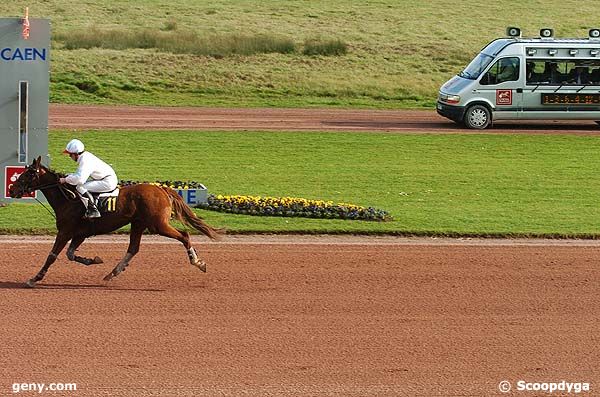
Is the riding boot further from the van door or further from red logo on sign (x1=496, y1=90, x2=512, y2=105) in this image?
red logo on sign (x1=496, y1=90, x2=512, y2=105)

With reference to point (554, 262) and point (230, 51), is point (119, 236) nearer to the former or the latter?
point (554, 262)

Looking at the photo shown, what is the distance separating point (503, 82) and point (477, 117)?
45.7 inches

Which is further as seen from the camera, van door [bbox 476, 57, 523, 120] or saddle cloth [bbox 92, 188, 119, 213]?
van door [bbox 476, 57, 523, 120]

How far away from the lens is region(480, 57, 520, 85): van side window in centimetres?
3138

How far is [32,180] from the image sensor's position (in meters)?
13.6

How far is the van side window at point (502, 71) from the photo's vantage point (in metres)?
31.4

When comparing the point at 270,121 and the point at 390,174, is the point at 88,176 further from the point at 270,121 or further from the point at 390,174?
the point at 270,121

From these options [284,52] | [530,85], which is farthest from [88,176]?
[284,52]

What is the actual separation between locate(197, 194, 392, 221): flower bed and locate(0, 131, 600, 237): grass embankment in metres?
0.24

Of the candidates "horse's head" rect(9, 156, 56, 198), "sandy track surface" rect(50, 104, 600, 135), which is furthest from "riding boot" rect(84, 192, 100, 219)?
"sandy track surface" rect(50, 104, 600, 135)

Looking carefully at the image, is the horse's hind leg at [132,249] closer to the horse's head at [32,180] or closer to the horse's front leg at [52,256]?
the horse's front leg at [52,256]

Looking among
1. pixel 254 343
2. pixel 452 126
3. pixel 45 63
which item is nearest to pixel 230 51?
pixel 452 126

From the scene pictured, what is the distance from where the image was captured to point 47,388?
34.1ft

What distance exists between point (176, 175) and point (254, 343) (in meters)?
10.5
